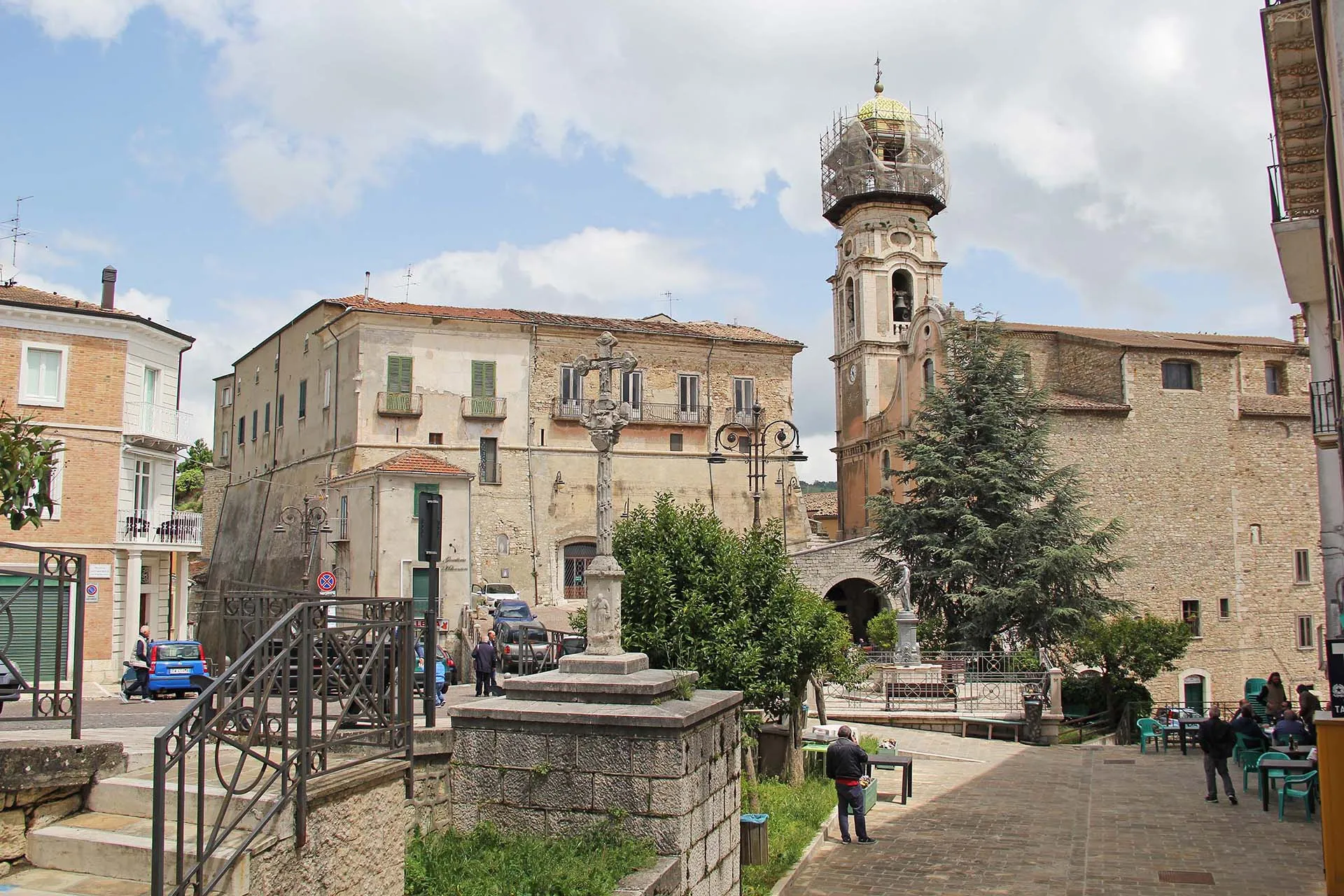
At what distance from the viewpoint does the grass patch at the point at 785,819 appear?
32.7ft

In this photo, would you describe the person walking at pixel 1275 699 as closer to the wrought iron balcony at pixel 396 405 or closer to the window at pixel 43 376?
the wrought iron balcony at pixel 396 405

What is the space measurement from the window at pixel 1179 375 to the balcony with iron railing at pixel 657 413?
55.6ft

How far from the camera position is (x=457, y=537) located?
30.6 metres

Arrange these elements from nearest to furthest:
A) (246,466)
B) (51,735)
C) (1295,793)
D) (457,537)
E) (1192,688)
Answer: (51,735) → (1295,793) → (457,537) → (1192,688) → (246,466)

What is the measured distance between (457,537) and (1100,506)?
74.2 ft

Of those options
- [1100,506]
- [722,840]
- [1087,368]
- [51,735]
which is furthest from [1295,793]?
[1087,368]

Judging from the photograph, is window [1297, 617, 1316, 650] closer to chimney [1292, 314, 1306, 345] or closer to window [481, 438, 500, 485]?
chimney [1292, 314, 1306, 345]

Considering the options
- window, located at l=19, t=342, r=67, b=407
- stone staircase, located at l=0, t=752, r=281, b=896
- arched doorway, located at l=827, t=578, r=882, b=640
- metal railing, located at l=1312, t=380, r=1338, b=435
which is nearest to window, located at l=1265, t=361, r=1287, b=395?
arched doorway, located at l=827, t=578, r=882, b=640

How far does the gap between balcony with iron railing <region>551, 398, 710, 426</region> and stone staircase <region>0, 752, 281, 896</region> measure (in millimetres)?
30292

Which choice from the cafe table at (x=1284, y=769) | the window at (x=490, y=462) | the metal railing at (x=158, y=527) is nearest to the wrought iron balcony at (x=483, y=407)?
the window at (x=490, y=462)

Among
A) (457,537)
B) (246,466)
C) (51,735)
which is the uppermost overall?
(246,466)

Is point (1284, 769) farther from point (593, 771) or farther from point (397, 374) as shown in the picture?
point (397, 374)

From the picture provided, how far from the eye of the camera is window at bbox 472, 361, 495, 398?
35.0m

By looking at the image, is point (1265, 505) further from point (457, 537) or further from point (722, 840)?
point (722, 840)
